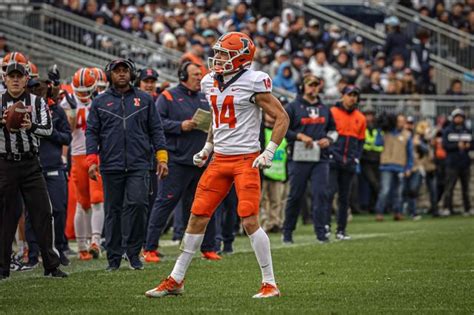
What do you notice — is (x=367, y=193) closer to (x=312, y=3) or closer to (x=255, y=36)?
(x=255, y=36)

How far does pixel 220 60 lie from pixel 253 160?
2.99ft

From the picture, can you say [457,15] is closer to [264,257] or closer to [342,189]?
[342,189]

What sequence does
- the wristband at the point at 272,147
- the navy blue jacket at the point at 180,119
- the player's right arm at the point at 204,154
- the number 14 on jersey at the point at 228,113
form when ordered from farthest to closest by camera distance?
the navy blue jacket at the point at 180,119 < the player's right arm at the point at 204,154 < the number 14 on jersey at the point at 228,113 < the wristband at the point at 272,147

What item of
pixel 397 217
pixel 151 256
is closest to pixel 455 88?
pixel 397 217

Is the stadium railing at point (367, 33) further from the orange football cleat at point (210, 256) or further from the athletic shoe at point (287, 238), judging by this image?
the orange football cleat at point (210, 256)

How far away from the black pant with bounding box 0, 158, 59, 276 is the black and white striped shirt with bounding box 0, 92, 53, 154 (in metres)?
0.14

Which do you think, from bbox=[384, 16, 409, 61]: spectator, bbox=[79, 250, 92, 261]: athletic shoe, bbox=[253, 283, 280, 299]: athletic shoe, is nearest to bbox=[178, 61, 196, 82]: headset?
bbox=[79, 250, 92, 261]: athletic shoe

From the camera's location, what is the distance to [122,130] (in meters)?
12.9

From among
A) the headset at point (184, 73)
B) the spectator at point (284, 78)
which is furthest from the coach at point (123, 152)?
the spectator at point (284, 78)

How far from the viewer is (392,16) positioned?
109 ft

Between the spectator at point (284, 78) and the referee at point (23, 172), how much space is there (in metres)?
14.0

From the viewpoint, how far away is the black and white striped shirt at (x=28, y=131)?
11938 millimetres

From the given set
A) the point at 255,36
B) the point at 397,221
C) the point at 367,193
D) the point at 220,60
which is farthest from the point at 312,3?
the point at 220,60

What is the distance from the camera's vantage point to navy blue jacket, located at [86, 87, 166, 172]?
42.1 ft
